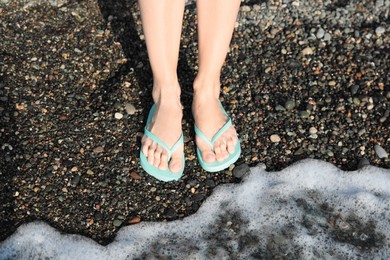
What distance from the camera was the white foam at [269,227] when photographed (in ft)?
9.07

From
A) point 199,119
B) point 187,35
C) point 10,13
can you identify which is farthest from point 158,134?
point 10,13

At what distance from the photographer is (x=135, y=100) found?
3264 millimetres

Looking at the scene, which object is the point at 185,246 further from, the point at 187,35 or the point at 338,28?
the point at 338,28

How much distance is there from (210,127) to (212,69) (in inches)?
12.1

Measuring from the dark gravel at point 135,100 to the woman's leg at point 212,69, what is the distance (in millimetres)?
142

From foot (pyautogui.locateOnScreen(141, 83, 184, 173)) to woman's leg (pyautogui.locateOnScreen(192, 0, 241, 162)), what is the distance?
0.38 feet

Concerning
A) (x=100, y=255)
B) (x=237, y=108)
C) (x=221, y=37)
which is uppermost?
(x=221, y=37)

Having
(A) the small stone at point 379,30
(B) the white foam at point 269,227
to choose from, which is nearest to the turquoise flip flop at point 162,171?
(B) the white foam at point 269,227

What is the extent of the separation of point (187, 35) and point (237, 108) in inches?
24.5

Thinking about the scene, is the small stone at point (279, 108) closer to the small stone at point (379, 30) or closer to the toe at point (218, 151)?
the toe at point (218, 151)

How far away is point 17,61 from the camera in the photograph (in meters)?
3.41

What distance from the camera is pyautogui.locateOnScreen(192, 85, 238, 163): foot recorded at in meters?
2.97

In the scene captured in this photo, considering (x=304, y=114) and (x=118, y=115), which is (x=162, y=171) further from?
(x=304, y=114)

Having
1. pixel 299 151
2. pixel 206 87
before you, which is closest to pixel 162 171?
pixel 206 87
